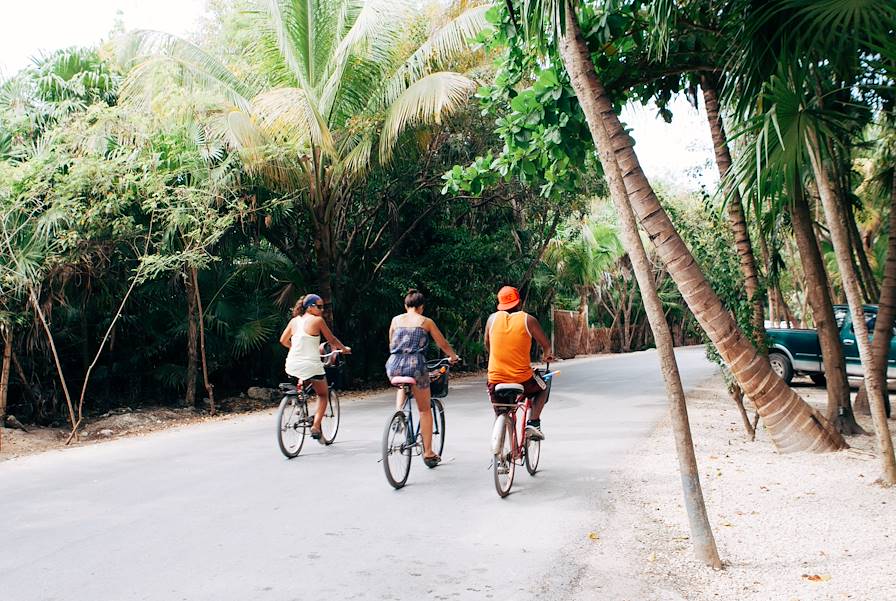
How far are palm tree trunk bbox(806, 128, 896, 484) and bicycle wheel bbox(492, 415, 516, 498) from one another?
3385 mm

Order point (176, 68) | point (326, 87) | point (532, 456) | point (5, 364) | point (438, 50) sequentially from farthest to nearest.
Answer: point (438, 50)
point (326, 87)
point (176, 68)
point (5, 364)
point (532, 456)

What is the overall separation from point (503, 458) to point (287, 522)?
6.70 ft

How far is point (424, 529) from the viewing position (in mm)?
6227

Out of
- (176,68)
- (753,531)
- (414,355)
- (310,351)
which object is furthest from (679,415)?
(176,68)

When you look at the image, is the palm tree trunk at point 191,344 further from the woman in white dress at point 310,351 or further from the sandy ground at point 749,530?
the sandy ground at point 749,530

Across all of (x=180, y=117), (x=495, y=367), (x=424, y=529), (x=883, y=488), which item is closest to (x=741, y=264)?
(x=883, y=488)

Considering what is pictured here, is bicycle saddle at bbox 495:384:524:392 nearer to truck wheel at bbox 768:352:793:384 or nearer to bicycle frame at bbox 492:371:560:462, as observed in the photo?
bicycle frame at bbox 492:371:560:462

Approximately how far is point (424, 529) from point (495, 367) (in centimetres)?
181

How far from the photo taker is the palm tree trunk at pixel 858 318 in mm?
7266

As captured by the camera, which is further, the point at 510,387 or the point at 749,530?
the point at 510,387

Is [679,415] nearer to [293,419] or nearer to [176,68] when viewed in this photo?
[293,419]

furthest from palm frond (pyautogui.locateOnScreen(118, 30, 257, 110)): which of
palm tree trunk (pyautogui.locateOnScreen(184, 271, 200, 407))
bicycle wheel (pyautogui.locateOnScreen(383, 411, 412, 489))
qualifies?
bicycle wheel (pyautogui.locateOnScreen(383, 411, 412, 489))

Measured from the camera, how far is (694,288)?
711 cm

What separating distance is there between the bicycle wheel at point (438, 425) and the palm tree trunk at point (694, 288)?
3.02 m
